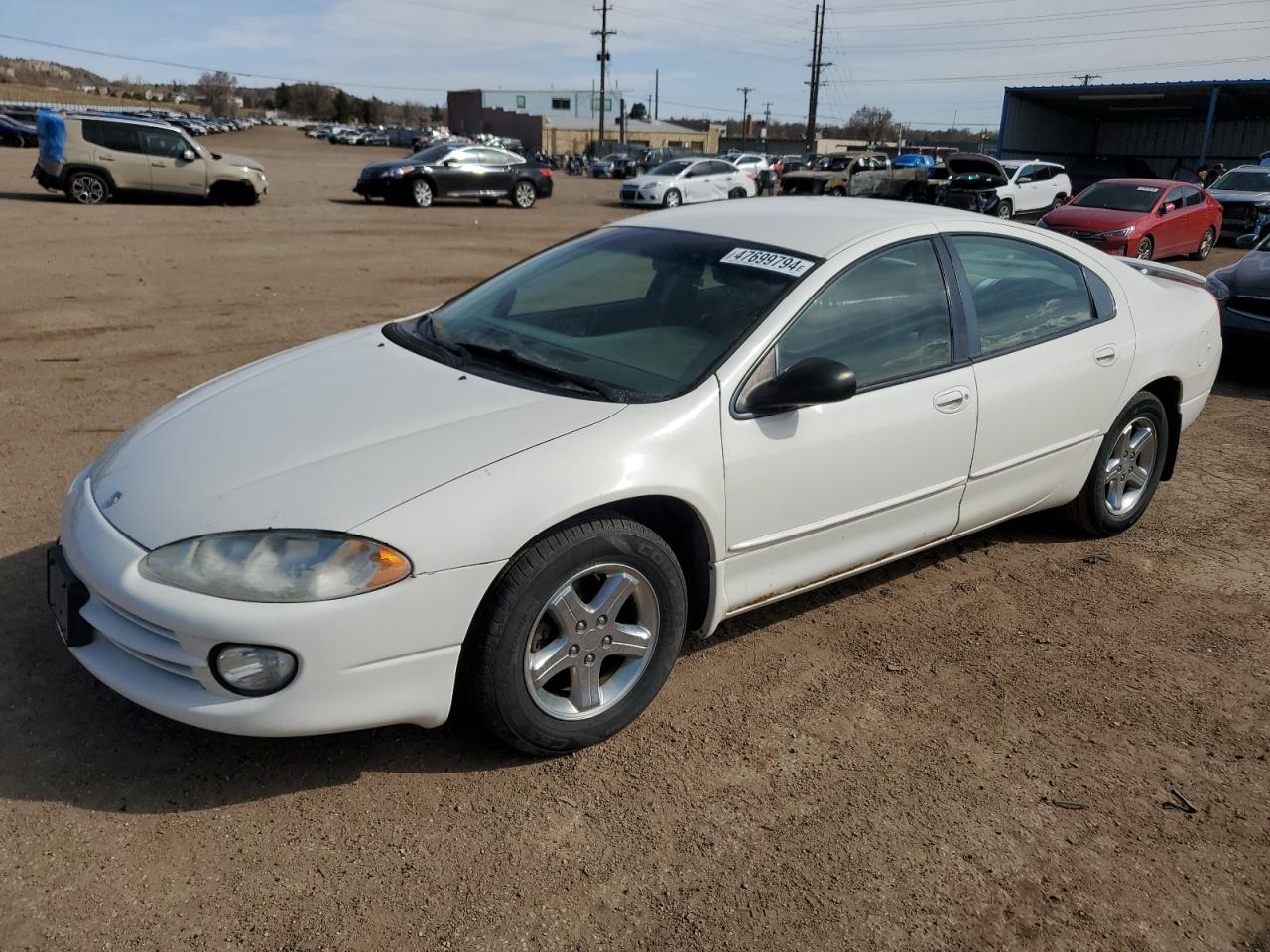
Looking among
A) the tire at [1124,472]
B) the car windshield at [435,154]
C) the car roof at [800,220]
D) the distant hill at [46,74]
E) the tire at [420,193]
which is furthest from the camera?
the distant hill at [46,74]

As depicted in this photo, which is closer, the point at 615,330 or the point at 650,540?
the point at 650,540

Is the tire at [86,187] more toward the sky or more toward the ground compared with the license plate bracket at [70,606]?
more toward the sky

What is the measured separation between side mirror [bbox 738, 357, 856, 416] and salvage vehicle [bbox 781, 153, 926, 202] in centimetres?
2368

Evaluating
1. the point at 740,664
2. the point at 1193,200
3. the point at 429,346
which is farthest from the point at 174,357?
the point at 1193,200

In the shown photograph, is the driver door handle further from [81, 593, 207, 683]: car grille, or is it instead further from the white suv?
the white suv

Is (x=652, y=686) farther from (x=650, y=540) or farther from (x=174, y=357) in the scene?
(x=174, y=357)

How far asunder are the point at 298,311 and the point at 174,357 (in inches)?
85.0

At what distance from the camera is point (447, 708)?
8.98 ft

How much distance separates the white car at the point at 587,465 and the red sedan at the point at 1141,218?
1195 cm

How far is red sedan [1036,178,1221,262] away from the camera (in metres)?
15.0

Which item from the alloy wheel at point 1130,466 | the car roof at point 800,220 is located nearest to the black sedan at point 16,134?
the car roof at point 800,220

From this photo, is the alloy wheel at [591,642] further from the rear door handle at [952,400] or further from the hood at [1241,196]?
the hood at [1241,196]

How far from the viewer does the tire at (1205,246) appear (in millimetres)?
17281

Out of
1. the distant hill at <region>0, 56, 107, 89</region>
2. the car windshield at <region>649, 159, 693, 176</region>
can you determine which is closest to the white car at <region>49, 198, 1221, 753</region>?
the car windshield at <region>649, 159, 693, 176</region>
